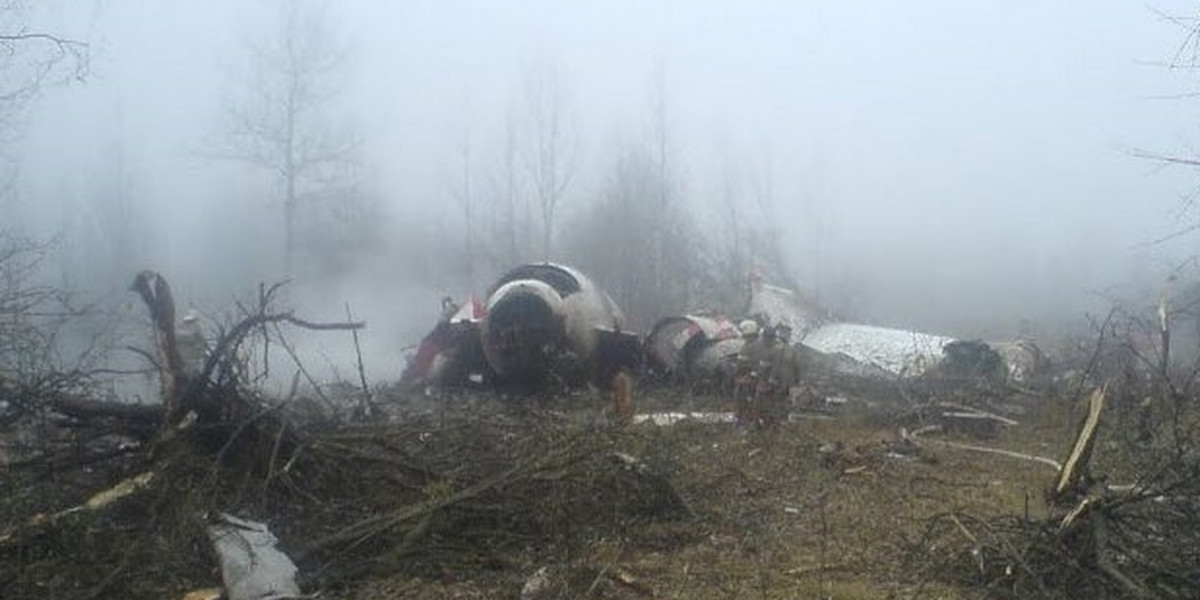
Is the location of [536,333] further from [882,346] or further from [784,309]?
[784,309]

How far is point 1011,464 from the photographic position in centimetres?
969

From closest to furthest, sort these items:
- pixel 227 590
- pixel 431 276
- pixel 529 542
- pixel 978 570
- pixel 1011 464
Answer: pixel 227 590, pixel 978 570, pixel 529 542, pixel 1011 464, pixel 431 276

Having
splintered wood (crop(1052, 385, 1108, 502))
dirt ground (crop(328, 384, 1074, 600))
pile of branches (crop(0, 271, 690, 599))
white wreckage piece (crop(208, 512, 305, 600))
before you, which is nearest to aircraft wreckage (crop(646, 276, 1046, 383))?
dirt ground (crop(328, 384, 1074, 600))

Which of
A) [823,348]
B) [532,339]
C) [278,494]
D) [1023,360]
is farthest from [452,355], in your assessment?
[1023,360]

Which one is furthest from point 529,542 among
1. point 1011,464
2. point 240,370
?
point 1011,464

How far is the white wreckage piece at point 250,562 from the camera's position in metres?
5.02

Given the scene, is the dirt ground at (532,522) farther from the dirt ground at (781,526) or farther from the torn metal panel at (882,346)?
the torn metal panel at (882,346)

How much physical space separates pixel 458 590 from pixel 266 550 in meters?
1.06

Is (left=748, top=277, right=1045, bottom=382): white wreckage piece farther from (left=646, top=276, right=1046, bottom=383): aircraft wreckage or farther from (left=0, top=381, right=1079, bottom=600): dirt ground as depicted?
(left=0, top=381, right=1079, bottom=600): dirt ground

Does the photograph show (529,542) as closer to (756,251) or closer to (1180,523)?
(1180,523)

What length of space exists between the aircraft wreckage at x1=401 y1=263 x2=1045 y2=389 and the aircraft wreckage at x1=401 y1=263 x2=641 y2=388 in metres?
0.01

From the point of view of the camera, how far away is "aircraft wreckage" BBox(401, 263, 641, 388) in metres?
13.5

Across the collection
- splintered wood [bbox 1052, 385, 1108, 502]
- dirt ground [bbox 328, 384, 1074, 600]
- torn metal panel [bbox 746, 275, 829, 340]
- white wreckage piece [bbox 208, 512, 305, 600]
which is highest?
torn metal panel [bbox 746, 275, 829, 340]

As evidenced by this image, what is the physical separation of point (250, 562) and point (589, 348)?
936cm
